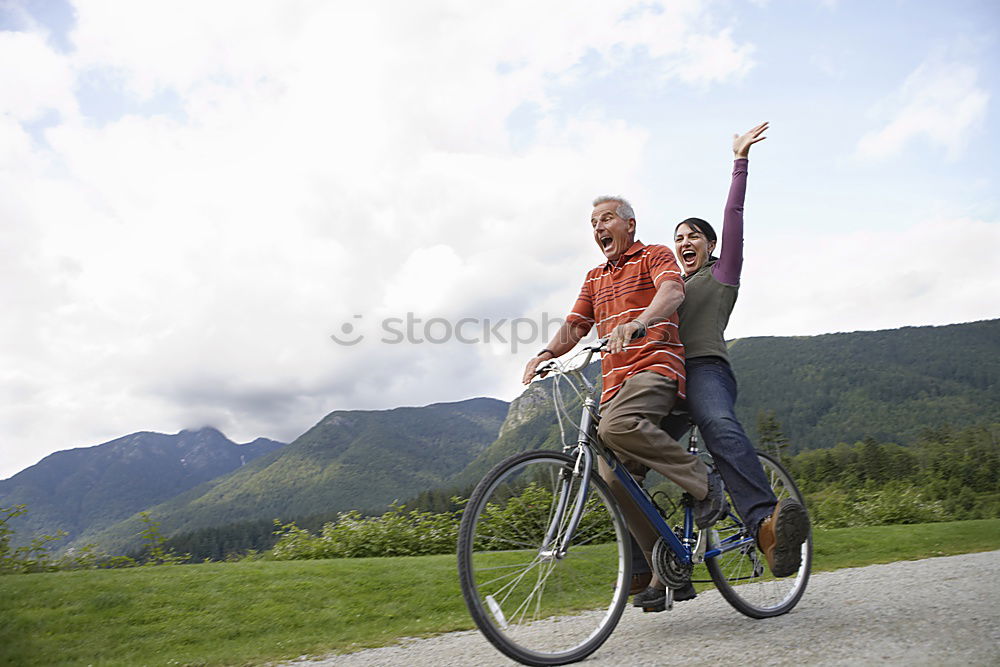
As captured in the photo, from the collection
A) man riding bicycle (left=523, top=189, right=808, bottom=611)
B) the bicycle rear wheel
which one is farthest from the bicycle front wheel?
the bicycle rear wheel

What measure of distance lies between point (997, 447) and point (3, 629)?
6321 cm

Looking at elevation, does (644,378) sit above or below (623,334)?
below

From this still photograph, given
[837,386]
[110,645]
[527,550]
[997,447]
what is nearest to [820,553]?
[527,550]

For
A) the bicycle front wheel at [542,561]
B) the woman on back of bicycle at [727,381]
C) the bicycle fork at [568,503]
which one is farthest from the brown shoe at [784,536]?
the bicycle fork at [568,503]

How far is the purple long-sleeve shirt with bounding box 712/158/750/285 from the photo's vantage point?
12.7 ft

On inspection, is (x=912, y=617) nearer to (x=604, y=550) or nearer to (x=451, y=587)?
(x=604, y=550)

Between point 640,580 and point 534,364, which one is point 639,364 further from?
point 640,580

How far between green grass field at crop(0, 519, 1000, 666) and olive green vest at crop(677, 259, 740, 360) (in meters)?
2.37

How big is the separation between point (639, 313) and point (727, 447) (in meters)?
0.85

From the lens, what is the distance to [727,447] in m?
3.53

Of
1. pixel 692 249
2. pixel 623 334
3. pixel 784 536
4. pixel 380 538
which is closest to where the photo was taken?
pixel 623 334

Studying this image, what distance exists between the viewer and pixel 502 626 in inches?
116

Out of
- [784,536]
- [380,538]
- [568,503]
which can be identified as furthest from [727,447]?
[380,538]

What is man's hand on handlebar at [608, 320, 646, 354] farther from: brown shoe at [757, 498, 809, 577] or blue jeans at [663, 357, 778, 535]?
brown shoe at [757, 498, 809, 577]
